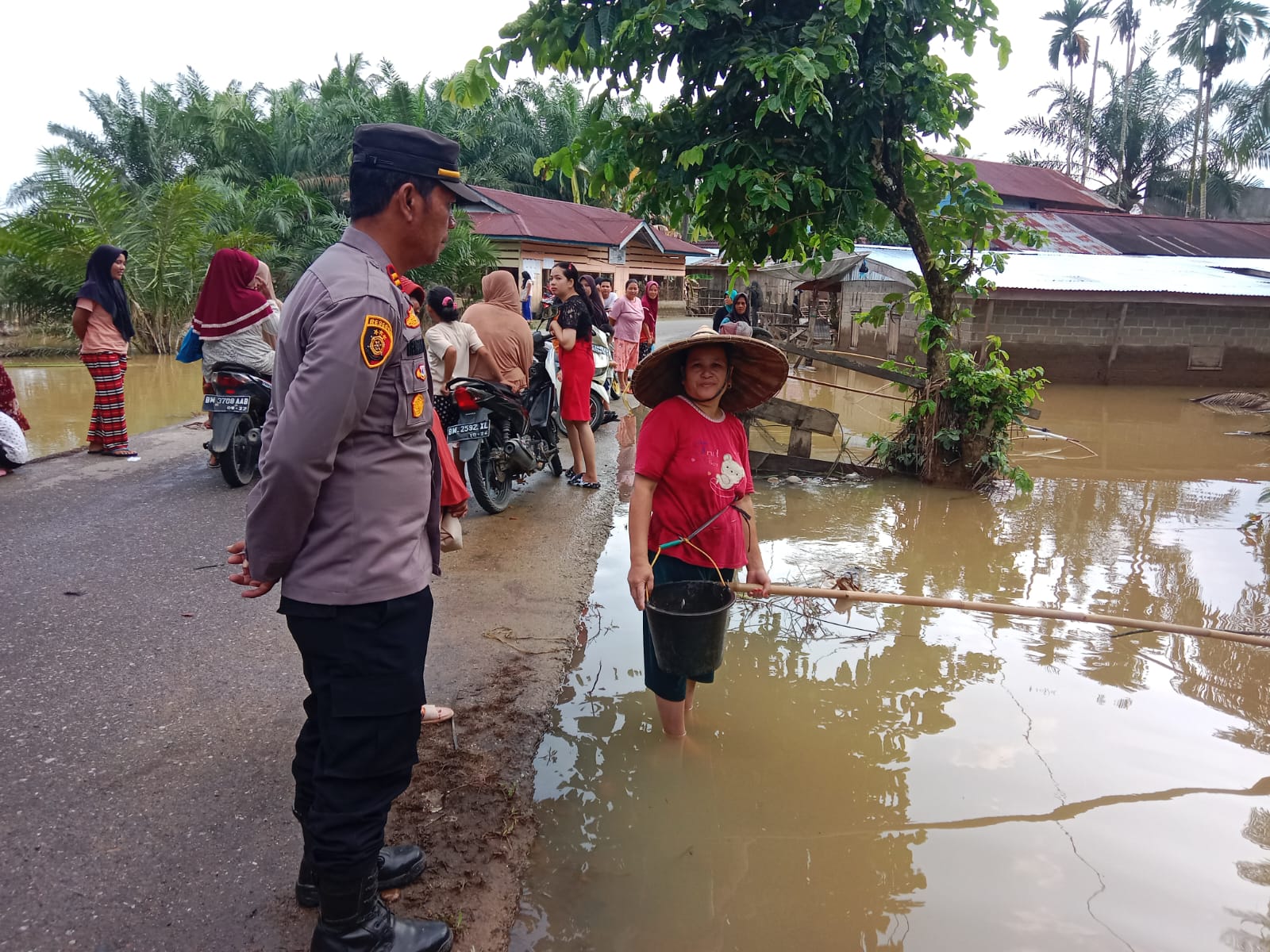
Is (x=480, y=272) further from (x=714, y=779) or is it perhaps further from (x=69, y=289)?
(x=714, y=779)

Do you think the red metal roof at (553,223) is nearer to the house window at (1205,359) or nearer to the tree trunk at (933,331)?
the house window at (1205,359)

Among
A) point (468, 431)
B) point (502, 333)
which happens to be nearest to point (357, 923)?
point (468, 431)

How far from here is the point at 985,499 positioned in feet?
23.9

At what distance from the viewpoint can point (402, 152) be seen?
1899 mm

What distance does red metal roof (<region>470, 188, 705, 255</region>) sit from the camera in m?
23.5

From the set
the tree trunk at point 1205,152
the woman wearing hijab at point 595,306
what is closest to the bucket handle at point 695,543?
the woman wearing hijab at point 595,306

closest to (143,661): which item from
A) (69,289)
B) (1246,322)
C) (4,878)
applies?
(4,878)

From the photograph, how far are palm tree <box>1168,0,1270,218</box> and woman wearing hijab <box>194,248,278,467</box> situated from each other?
36.8 meters

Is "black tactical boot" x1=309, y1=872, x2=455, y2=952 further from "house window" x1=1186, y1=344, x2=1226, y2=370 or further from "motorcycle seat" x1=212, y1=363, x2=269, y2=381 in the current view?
"house window" x1=1186, y1=344, x2=1226, y2=370

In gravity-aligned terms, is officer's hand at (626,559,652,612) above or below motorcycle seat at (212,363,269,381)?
below

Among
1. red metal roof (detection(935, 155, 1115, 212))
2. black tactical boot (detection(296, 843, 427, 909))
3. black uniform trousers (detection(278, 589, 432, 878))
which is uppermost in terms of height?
red metal roof (detection(935, 155, 1115, 212))

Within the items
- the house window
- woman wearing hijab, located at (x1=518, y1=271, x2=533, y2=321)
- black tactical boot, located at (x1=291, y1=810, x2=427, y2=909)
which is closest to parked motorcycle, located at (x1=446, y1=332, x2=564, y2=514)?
black tactical boot, located at (x1=291, y1=810, x2=427, y2=909)

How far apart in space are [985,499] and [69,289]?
14990 millimetres

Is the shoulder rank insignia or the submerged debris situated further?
the submerged debris
